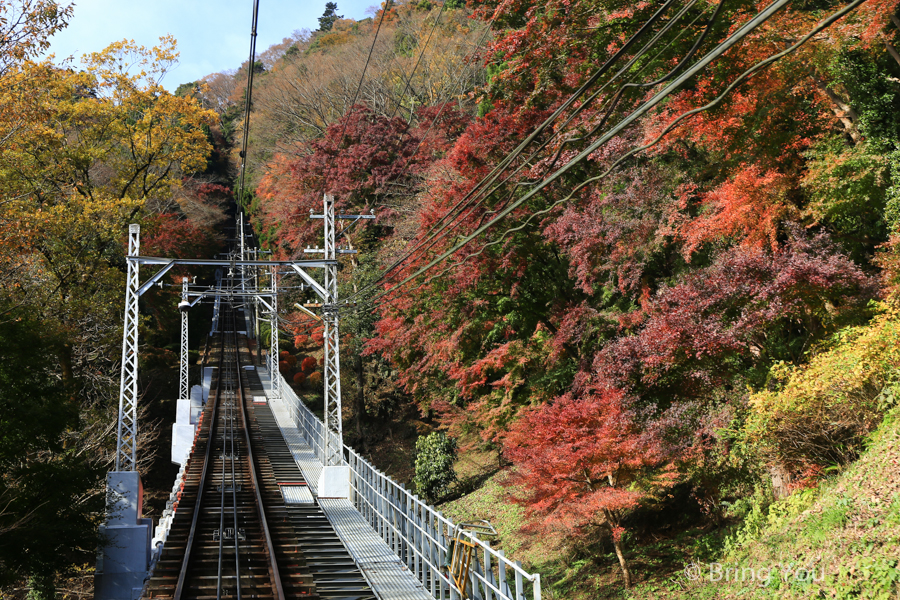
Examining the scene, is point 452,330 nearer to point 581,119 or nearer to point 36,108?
point 581,119

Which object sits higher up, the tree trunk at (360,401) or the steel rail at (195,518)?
the tree trunk at (360,401)

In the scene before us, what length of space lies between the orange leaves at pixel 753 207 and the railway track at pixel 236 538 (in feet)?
29.1

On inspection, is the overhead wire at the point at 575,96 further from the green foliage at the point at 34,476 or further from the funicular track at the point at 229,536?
the green foliage at the point at 34,476

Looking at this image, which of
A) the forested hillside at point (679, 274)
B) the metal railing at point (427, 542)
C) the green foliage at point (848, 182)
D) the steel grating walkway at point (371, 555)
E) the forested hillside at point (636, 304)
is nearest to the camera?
the metal railing at point (427, 542)

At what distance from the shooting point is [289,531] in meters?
14.5

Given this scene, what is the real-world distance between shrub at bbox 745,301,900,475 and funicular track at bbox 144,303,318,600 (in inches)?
306

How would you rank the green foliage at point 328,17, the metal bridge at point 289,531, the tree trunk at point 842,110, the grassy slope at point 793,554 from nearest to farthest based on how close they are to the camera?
the grassy slope at point 793,554
the metal bridge at point 289,531
the tree trunk at point 842,110
the green foliage at point 328,17

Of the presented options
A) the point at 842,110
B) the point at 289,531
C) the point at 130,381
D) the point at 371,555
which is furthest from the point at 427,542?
the point at 842,110

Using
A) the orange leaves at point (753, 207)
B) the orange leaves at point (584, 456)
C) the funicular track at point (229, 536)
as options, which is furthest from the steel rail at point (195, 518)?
the orange leaves at point (753, 207)

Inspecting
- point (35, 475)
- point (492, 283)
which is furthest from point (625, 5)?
point (35, 475)

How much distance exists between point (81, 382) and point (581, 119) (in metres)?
21.2

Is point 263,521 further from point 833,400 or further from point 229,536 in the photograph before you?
point 833,400

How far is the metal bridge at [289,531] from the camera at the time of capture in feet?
32.7

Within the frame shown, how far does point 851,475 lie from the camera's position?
9.45 m
